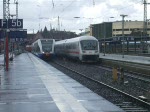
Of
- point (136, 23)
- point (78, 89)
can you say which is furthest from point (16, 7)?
point (136, 23)

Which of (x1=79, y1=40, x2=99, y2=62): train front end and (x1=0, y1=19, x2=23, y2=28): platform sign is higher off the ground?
(x1=0, y1=19, x2=23, y2=28): platform sign

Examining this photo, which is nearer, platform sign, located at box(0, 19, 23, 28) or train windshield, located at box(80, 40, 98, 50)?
platform sign, located at box(0, 19, 23, 28)

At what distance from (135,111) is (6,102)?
14.2ft

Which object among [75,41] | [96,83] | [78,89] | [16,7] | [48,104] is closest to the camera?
[48,104]

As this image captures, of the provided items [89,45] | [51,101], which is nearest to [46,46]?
[89,45]

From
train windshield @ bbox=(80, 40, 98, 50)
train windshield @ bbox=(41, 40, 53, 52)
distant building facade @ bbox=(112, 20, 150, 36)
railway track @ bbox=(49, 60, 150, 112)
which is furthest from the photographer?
distant building facade @ bbox=(112, 20, 150, 36)

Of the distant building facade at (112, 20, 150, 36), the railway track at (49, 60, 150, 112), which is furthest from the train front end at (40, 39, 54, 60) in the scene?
the distant building facade at (112, 20, 150, 36)

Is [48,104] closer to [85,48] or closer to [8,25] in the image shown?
[8,25]

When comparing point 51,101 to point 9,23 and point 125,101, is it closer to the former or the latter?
point 125,101

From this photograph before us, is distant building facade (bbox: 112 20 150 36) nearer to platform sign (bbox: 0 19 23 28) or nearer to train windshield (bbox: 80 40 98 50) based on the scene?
train windshield (bbox: 80 40 98 50)

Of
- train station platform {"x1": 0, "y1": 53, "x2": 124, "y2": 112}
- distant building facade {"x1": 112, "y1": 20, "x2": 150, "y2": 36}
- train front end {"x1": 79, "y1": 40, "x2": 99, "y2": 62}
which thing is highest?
distant building facade {"x1": 112, "y1": 20, "x2": 150, "y2": 36}

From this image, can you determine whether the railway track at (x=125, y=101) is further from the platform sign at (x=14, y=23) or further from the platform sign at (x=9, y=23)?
the platform sign at (x=14, y=23)

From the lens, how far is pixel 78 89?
714 inches

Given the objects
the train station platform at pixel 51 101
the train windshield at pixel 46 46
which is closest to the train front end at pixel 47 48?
the train windshield at pixel 46 46
